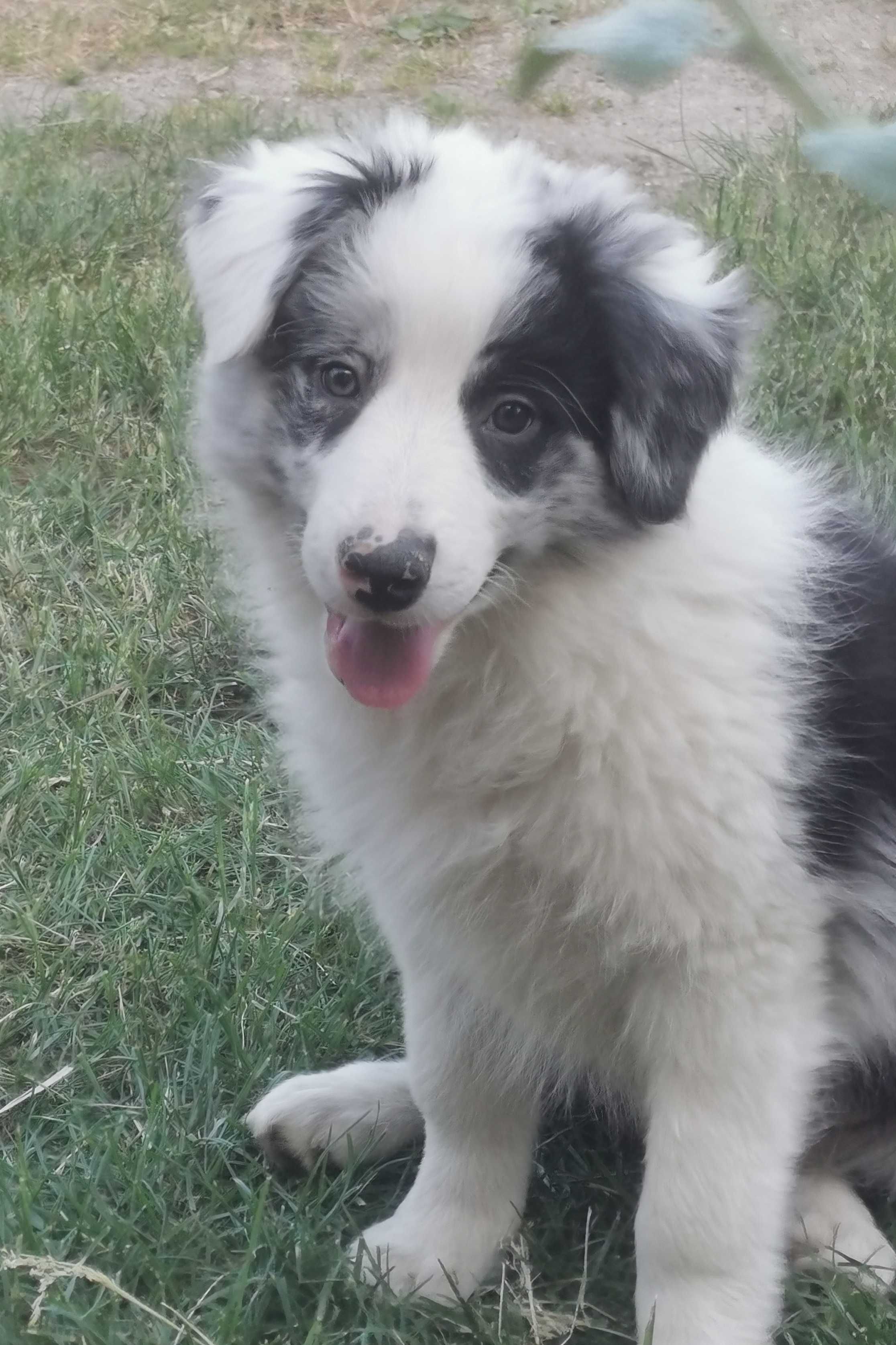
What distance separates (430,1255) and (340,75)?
229 inches

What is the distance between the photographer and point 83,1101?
8.21 feet

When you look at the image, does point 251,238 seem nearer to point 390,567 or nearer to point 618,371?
point 618,371

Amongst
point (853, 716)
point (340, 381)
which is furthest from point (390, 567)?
point (853, 716)

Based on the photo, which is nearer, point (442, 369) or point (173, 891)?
point (442, 369)

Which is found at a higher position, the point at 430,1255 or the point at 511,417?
the point at 511,417

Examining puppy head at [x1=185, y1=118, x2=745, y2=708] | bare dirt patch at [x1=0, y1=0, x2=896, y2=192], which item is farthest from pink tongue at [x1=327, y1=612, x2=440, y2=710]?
bare dirt patch at [x1=0, y1=0, x2=896, y2=192]

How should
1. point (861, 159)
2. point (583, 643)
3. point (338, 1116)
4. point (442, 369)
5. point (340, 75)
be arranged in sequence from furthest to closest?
1. point (340, 75)
2. point (338, 1116)
3. point (583, 643)
4. point (442, 369)
5. point (861, 159)

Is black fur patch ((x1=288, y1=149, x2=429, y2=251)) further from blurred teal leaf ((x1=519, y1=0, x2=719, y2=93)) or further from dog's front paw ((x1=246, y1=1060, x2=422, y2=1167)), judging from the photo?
blurred teal leaf ((x1=519, y1=0, x2=719, y2=93))

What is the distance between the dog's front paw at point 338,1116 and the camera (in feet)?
7.82

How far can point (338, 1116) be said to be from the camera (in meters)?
2.43

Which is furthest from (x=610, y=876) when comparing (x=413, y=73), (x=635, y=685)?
(x=413, y=73)

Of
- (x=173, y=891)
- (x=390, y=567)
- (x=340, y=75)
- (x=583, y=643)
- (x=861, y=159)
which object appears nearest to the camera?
(x=861, y=159)

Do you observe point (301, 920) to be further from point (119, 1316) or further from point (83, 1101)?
point (119, 1316)

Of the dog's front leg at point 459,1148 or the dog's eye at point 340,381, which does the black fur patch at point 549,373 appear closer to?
the dog's eye at point 340,381
